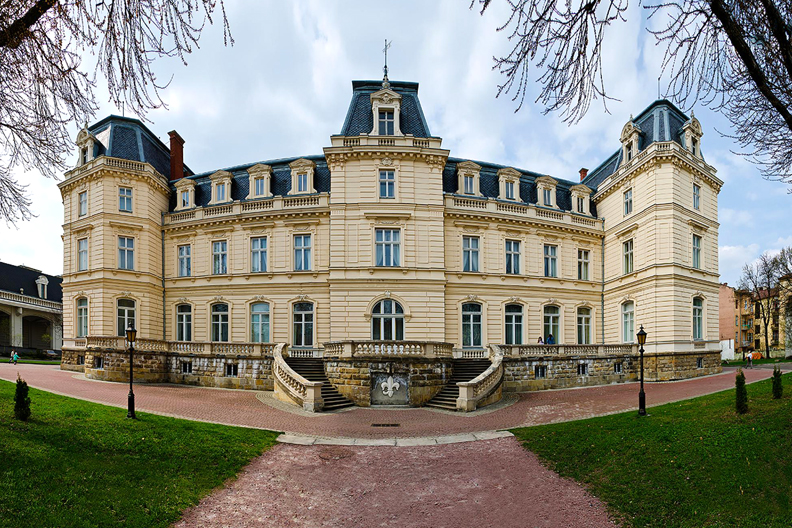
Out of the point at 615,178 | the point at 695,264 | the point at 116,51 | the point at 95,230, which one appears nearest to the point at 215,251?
the point at 95,230

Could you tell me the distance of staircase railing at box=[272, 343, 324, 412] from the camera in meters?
17.5

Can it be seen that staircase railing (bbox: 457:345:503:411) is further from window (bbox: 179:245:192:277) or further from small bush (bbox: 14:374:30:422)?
window (bbox: 179:245:192:277)

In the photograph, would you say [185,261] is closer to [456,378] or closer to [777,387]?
[456,378]

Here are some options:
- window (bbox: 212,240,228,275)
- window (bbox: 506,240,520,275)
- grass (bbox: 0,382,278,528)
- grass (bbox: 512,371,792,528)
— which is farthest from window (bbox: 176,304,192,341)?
grass (bbox: 512,371,792,528)

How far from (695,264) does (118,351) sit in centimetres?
3457

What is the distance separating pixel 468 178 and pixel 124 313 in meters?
23.9

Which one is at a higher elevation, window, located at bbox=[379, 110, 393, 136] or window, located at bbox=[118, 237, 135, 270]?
window, located at bbox=[379, 110, 393, 136]

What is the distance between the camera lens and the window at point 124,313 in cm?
2702

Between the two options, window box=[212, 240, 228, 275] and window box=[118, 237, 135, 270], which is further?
window box=[212, 240, 228, 275]

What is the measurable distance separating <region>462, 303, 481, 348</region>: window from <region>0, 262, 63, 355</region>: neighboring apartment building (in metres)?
46.4

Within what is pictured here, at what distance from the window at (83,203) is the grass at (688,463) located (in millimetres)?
30140

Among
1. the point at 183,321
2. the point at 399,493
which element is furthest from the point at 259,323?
the point at 399,493

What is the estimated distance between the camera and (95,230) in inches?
1077

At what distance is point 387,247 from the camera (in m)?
25.3
